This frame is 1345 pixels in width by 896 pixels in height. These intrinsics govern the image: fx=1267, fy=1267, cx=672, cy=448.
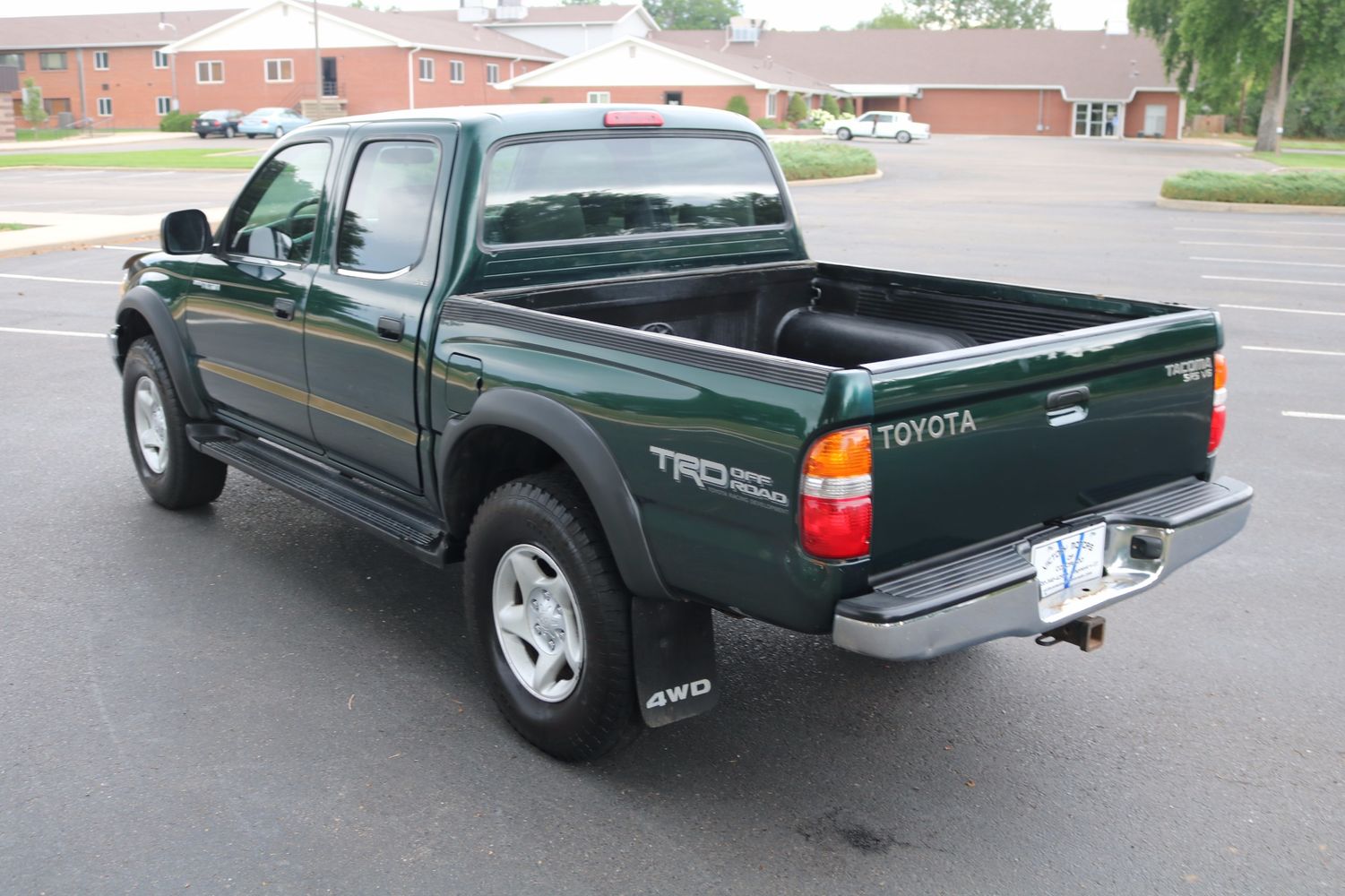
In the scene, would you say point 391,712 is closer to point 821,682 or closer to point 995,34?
point 821,682

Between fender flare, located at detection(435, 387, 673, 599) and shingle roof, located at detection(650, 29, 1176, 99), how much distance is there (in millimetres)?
70887

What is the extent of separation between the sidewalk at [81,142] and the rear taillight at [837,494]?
5291 cm

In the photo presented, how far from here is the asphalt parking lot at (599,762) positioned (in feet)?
11.2

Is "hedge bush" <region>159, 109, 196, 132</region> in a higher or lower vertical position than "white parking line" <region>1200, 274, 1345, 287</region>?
higher

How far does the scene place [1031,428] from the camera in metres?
3.55

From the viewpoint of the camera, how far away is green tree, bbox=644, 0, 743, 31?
116 meters

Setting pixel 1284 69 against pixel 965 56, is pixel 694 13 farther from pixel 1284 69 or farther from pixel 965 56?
pixel 1284 69

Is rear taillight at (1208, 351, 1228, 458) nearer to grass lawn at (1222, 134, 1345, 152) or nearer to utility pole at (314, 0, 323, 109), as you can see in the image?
grass lawn at (1222, 134, 1345, 152)

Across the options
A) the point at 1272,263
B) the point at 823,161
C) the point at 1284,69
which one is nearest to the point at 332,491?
the point at 1272,263

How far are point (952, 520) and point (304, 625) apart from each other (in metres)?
2.78

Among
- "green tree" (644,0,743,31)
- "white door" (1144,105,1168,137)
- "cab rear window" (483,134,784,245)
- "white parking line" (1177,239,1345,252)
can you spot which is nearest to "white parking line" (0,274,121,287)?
"cab rear window" (483,134,784,245)

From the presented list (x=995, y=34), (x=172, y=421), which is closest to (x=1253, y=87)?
(x=995, y=34)

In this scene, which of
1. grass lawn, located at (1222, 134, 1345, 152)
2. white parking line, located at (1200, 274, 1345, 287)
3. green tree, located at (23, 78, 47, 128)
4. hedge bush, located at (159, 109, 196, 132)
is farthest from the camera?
green tree, located at (23, 78, 47, 128)

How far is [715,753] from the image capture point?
405 centimetres
